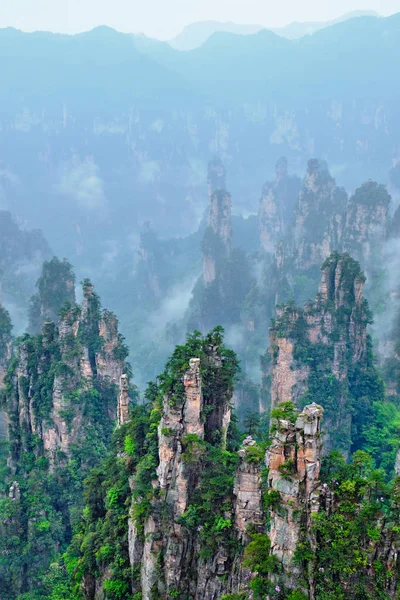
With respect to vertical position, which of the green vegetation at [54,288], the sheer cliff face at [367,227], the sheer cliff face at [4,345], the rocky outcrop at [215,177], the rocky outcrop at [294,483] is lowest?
the rocky outcrop at [294,483]

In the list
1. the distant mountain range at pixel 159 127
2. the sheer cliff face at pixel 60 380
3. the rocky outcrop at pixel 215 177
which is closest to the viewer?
the sheer cliff face at pixel 60 380

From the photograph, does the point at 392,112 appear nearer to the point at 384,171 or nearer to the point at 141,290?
the point at 384,171

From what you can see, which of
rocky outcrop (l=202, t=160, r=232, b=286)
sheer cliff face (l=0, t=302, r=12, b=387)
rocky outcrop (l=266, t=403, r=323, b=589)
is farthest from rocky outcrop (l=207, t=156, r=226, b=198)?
rocky outcrop (l=266, t=403, r=323, b=589)

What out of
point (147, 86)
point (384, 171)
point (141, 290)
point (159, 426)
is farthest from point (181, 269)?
point (159, 426)

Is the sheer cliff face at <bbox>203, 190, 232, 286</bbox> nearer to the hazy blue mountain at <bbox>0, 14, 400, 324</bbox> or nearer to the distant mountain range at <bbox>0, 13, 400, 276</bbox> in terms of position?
the hazy blue mountain at <bbox>0, 14, 400, 324</bbox>

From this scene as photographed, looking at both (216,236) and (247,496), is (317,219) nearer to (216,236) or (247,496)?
(216,236)

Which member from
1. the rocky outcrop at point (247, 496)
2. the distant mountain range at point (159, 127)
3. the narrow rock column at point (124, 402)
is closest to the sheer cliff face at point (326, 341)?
the narrow rock column at point (124, 402)

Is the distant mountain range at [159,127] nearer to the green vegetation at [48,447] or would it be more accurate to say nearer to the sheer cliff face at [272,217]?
the sheer cliff face at [272,217]
